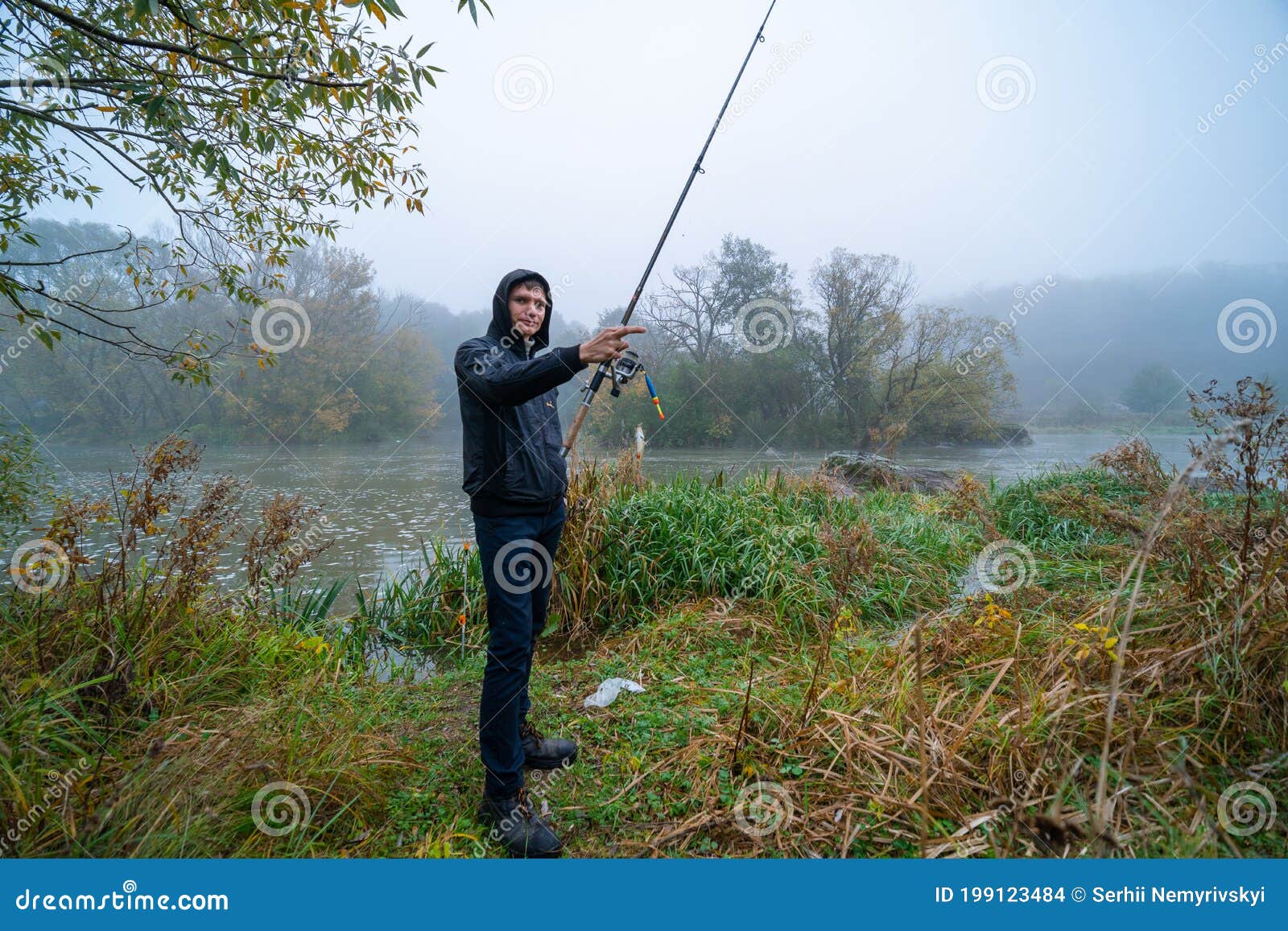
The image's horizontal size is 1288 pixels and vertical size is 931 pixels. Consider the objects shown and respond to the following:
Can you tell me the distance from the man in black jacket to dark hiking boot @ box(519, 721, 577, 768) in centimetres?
25

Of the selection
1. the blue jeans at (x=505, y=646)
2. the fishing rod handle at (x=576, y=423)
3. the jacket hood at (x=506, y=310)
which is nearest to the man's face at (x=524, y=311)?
the jacket hood at (x=506, y=310)

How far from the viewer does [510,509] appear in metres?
1.95

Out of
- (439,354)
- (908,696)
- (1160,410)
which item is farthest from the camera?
(439,354)

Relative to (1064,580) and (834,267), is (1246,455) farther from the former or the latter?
(834,267)

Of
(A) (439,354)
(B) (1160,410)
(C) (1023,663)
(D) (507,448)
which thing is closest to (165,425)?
(A) (439,354)

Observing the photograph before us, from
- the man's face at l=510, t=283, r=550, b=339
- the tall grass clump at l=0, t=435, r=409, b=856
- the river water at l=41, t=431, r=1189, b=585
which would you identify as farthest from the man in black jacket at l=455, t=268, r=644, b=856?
the river water at l=41, t=431, r=1189, b=585

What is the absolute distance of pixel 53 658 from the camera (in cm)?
207

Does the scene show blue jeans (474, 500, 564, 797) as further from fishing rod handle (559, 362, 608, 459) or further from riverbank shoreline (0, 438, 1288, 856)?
fishing rod handle (559, 362, 608, 459)

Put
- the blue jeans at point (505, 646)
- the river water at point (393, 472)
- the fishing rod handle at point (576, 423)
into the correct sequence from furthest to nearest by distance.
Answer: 1. the river water at point (393, 472)
2. the fishing rod handle at point (576, 423)
3. the blue jeans at point (505, 646)

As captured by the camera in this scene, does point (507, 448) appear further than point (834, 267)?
No

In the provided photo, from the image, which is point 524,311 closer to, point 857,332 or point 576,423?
point 576,423

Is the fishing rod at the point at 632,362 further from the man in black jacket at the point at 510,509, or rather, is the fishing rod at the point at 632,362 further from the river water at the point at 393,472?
the river water at the point at 393,472

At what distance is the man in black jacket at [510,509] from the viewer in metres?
1.79

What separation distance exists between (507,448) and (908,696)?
1740 mm
